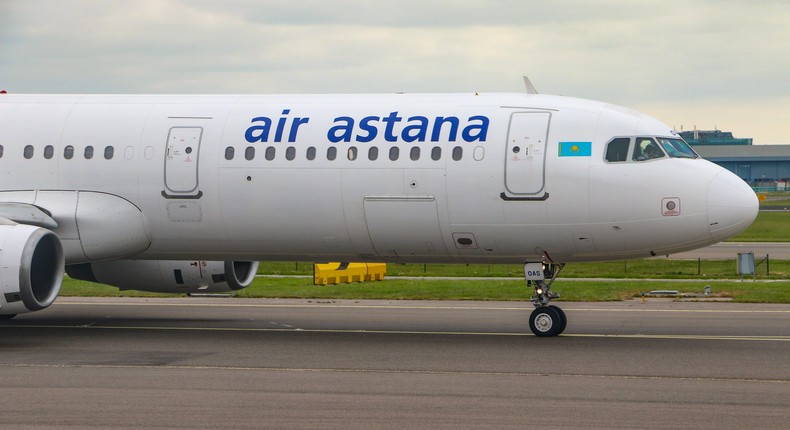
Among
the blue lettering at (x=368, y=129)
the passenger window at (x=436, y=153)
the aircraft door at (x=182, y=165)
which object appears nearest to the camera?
the passenger window at (x=436, y=153)

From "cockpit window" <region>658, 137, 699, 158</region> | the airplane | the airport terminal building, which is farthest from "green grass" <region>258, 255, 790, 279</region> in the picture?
the airport terminal building

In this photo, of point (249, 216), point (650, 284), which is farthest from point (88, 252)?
point (650, 284)

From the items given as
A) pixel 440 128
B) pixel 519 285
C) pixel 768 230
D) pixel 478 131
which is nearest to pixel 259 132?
pixel 440 128

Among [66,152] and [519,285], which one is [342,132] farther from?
[519,285]

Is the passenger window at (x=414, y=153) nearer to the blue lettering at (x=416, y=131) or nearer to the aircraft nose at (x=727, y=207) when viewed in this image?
the blue lettering at (x=416, y=131)

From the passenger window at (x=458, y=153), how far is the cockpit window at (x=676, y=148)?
11.4 feet

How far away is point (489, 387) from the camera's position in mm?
16453

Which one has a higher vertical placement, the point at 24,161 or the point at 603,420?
the point at 24,161

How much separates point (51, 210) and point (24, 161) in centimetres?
129

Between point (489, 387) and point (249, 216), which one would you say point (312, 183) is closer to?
point (249, 216)

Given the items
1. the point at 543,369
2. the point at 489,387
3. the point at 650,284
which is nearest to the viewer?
the point at 489,387

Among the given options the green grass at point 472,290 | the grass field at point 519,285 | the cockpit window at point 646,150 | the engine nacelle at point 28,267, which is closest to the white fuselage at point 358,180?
the cockpit window at point 646,150

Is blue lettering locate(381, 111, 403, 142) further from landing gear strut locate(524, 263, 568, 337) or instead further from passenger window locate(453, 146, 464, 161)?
landing gear strut locate(524, 263, 568, 337)

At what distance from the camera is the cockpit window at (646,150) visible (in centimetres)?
2114
